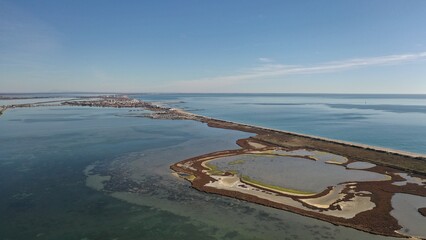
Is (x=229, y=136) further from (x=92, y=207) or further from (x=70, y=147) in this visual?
(x=92, y=207)

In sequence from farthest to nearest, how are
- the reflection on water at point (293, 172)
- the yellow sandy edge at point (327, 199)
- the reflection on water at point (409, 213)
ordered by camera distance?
the reflection on water at point (293, 172) < the yellow sandy edge at point (327, 199) < the reflection on water at point (409, 213)

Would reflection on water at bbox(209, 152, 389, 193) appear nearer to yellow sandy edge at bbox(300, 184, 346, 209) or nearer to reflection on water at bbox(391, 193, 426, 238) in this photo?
yellow sandy edge at bbox(300, 184, 346, 209)

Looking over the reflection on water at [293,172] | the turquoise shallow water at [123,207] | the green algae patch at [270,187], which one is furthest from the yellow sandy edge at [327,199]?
the turquoise shallow water at [123,207]

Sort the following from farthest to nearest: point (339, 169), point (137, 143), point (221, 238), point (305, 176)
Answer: point (137, 143), point (339, 169), point (305, 176), point (221, 238)

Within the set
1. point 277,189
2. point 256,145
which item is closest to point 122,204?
point 277,189

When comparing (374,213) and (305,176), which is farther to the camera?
(305,176)

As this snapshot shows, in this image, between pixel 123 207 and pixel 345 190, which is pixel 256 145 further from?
pixel 123 207

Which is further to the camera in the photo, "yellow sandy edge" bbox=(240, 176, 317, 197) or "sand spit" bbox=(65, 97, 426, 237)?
"yellow sandy edge" bbox=(240, 176, 317, 197)

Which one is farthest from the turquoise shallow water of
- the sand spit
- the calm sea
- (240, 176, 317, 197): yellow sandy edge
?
(240, 176, 317, 197): yellow sandy edge

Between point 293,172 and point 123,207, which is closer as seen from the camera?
point 123,207

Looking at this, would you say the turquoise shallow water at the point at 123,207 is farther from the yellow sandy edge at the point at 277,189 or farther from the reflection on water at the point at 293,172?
the reflection on water at the point at 293,172

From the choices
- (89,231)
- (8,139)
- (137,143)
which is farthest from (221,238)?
(8,139)
